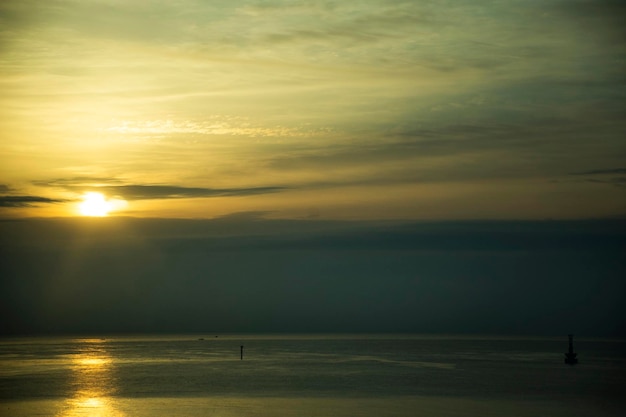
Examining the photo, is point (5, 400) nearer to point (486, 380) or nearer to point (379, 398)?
point (379, 398)

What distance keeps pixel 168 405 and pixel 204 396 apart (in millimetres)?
7288

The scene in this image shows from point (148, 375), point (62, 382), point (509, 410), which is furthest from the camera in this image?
point (148, 375)

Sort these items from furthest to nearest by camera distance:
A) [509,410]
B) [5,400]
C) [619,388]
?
[619,388] → [5,400] → [509,410]

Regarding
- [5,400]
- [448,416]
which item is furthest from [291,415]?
[5,400]

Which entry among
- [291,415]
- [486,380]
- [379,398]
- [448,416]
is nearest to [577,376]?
[486,380]

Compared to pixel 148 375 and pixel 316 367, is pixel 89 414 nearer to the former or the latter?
pixel 148 375

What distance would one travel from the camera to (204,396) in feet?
246

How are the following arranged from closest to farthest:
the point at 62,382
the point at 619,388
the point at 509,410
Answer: the point at 509,410 → the point at 619,388 → the point at 62,382

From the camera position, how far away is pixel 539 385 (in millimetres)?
91312

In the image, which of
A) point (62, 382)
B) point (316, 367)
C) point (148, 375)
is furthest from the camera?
point (316, 367)

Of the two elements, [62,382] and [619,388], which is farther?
[62,382]

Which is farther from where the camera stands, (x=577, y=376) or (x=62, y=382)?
(x=577, y=376)

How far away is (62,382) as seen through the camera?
9594 cm

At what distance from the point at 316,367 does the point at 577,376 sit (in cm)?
3754
